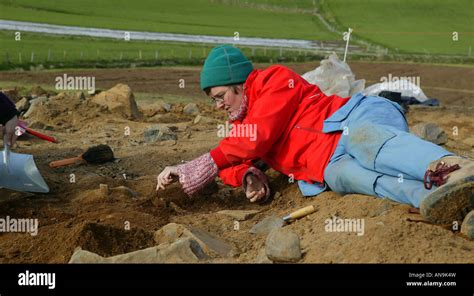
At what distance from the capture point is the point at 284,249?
4168mm

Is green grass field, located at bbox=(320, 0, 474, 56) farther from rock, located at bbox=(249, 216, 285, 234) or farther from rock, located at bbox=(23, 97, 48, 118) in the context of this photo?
rock, located at bbox=(249, 216, 285, 234)

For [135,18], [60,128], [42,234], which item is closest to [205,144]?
[60,128]

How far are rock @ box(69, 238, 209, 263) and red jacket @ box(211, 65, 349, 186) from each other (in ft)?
4.51

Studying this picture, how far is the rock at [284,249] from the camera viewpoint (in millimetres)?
4160

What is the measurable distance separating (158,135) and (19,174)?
2.83 metres

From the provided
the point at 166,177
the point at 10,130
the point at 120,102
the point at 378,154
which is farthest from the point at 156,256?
the point at 120,102

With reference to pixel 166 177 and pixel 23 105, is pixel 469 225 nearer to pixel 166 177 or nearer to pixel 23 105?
pixel 166 177

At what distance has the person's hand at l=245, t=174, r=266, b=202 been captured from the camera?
602cm

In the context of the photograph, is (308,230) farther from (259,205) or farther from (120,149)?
(120,149)

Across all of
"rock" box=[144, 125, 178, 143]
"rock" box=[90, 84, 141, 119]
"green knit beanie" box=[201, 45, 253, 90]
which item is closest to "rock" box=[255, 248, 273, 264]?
"green knit beanie" box=[201, 45, 253, 90]

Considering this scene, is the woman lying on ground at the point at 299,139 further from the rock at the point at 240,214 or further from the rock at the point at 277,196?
the rock at the point at 240,214

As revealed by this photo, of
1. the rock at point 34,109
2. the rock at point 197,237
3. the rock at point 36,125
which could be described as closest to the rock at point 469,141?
the rock at point 36,125

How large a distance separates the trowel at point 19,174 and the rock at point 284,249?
9.20 ft

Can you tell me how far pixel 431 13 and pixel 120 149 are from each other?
53.1m
